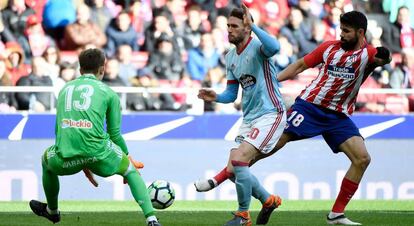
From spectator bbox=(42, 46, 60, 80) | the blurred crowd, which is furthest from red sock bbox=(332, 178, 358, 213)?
spectator bbox=(42, 46, 60, 80)

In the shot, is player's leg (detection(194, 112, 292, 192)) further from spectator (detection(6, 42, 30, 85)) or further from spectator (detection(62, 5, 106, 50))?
spectator (detection(62, 5, 106, 50))

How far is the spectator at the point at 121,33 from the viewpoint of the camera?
1809 cm

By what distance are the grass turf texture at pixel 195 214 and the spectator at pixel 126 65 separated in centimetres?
299

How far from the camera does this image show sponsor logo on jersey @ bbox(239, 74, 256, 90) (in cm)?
1030

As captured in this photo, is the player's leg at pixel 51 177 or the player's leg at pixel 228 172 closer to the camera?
the player's leg at pixel 51 177

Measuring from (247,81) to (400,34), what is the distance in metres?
10.1

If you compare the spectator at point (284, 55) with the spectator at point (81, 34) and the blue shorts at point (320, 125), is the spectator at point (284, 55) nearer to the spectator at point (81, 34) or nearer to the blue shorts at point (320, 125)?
the spectator at point (81, 34)

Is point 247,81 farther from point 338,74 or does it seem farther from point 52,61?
point 52,61

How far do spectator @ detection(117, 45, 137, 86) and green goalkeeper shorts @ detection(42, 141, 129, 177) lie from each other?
872cm

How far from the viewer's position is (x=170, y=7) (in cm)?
1873

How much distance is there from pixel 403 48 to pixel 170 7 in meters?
4.48

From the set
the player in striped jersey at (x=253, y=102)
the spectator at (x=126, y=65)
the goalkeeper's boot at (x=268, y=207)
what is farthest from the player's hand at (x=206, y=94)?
the spectator at (x=126, y=65)

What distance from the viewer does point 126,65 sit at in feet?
58.6

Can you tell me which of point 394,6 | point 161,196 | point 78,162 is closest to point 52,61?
point 394,6
